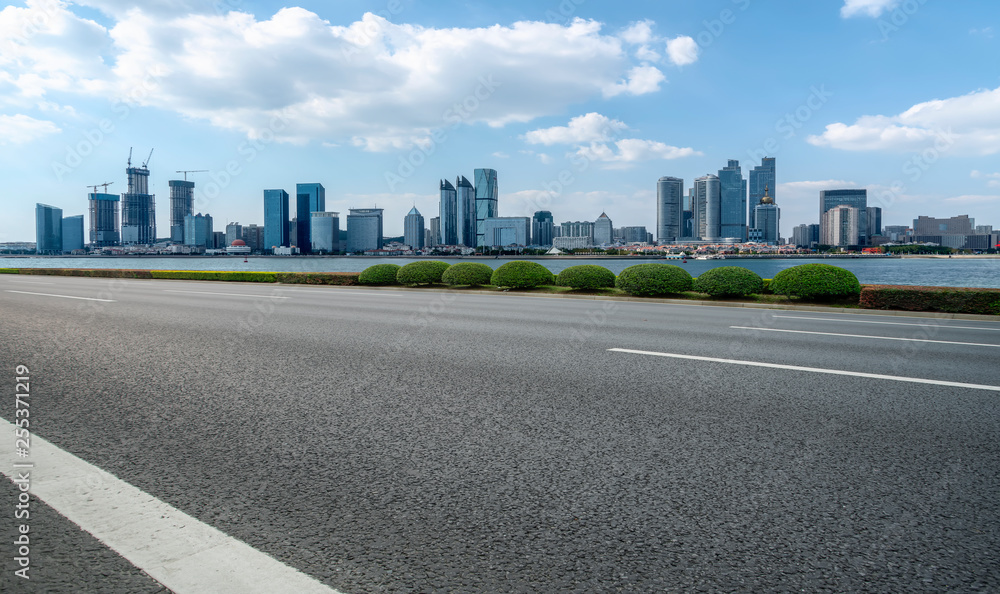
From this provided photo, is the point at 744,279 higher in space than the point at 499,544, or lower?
higher

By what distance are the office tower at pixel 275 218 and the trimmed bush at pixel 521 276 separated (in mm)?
144071

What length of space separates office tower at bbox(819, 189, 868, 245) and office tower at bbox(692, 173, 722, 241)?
3063 cm

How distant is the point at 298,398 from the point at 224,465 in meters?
1.68

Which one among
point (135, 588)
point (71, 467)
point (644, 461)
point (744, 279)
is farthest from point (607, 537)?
point (744, 279)

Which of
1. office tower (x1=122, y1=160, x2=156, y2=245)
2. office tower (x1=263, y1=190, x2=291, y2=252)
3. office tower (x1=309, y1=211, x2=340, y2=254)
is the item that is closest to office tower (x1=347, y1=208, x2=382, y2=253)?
office tower (x1=309, y1=211, x2=340, y2=254)

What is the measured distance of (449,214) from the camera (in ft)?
457

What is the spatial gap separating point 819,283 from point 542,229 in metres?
142

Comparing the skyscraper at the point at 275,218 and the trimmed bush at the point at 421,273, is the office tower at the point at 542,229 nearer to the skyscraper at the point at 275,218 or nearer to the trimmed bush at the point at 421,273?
the skyscraper at the point at 275,218

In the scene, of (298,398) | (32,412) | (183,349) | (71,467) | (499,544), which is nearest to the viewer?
(499,544)

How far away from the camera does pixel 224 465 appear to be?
3594mm

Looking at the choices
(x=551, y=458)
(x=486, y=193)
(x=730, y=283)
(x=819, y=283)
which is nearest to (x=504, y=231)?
(x=486, y=193)

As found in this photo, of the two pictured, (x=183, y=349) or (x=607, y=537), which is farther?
(x=183, y=349)

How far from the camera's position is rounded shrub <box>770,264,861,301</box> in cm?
1634

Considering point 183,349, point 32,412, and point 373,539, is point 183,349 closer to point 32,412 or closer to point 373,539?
point 32,412
